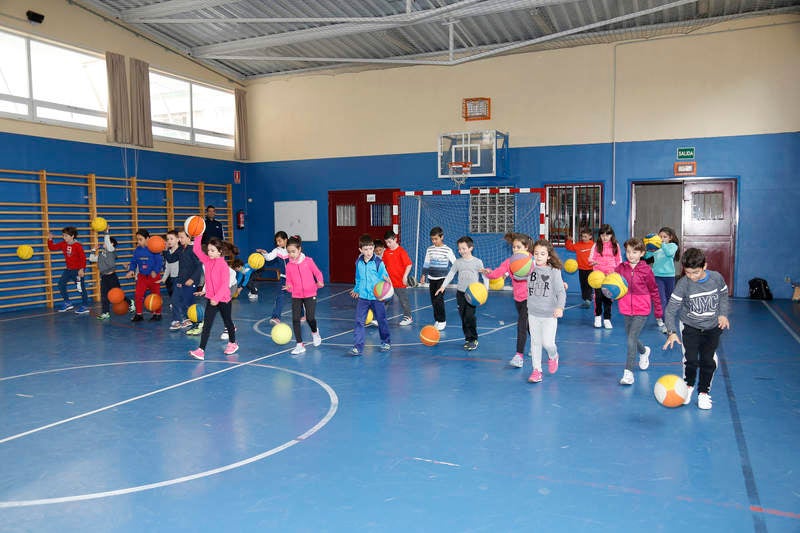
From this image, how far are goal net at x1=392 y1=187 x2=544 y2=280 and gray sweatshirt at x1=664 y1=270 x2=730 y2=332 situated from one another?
9.02 metres

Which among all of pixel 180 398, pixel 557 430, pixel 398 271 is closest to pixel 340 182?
pixel 398 271

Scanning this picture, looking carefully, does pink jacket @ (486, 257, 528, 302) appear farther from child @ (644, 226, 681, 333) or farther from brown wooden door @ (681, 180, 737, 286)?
brown wooden door @ (681, 180, 737, 286)

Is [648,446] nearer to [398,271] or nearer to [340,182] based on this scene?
[398,271]

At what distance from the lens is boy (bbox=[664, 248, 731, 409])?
4.99m

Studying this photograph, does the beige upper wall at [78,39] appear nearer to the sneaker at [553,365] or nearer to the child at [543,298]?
the child at [543,298]

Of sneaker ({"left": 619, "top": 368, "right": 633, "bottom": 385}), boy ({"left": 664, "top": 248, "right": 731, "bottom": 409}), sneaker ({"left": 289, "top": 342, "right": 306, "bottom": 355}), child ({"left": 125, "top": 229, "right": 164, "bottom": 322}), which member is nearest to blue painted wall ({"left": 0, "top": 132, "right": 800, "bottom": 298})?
child ({"left": 125, "top": 229, "right": 164, "bottom": 322})

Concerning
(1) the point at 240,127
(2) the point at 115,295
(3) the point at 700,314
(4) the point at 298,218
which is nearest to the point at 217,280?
(2) the point at 115,295

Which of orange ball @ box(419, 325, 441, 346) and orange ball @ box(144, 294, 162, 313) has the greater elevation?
orange ball @ box(144, 294, 162, 313)

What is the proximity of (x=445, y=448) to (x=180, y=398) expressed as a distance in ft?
9.21

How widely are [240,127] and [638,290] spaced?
14342 millimetres

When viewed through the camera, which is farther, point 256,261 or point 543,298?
point 256,261

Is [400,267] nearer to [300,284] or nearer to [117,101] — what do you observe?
[300,284]

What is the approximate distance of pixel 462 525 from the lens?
10.7 ft

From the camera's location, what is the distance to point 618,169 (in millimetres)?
13672
